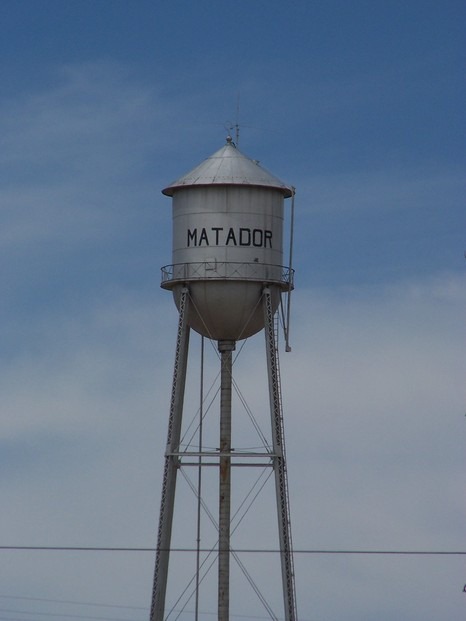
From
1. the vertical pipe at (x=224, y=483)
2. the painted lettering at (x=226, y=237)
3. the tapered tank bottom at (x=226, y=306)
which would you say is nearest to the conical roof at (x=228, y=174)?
the painted lettering at (x=226, y=237)

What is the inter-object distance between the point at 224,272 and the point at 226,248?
2.89 feet

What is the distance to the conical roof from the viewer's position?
6975 cm

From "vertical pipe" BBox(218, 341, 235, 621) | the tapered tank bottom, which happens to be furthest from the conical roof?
"vertical pipe" BBox(218, 341, 235, 621)

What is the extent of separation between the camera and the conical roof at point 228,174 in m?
69.8

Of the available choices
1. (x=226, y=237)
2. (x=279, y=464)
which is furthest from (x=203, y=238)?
(x=279, y=464)

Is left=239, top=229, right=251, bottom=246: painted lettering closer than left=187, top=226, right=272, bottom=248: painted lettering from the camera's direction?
No

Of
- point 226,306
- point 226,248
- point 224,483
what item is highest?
point 226,248

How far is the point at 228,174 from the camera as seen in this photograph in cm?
6994

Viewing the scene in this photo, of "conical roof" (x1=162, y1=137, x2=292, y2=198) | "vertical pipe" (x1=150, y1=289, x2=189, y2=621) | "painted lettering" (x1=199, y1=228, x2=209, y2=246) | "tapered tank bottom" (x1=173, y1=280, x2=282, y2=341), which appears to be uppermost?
"conical roof" (x1=162, y1=137, x2=292, y2=198)

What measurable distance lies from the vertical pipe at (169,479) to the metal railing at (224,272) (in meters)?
0.70

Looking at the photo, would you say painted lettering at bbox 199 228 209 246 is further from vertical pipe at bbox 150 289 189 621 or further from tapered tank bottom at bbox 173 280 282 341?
vertical pipe at bbox 150 289 189 621

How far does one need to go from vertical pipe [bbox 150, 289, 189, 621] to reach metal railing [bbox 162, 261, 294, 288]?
27.7 inches

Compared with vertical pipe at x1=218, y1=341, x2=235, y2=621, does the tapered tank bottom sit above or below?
above

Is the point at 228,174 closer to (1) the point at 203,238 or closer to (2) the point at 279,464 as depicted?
(1) the point at 203,238
